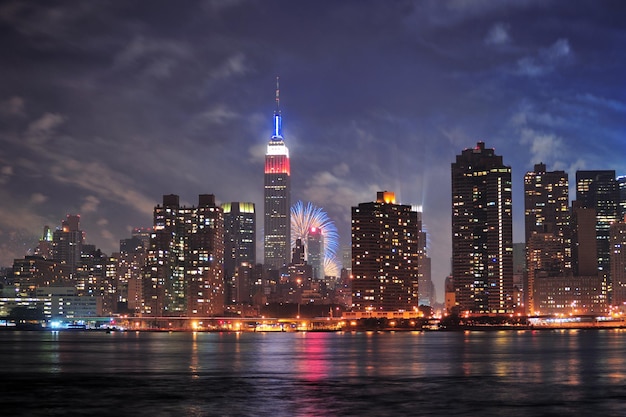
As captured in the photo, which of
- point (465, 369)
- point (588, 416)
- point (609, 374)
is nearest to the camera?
point (588, 416)

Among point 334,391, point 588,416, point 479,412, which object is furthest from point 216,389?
point 588,416

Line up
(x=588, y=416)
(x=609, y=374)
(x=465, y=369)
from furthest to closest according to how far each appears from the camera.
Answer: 1. (x=465, y=369)
2. (x=609, y=374)
3. (x=588, y=416)

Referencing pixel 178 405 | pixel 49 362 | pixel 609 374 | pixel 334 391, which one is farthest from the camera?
pixel 49 362

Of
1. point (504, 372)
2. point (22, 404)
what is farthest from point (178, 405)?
point (504, 372)

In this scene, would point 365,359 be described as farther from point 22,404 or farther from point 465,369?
point 22,404

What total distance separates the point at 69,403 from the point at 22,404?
4.21 metres

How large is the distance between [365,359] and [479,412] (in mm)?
73473

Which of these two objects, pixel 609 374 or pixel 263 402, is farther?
pixel 609 374

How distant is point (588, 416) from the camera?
271ft

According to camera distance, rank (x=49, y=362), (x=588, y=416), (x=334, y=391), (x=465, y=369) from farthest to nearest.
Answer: (x=49, y=362) < (x=465, y=369) < (x=334, y=391) < (x=588, y=416)

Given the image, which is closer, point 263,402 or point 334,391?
point 263,402

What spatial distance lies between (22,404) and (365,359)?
7523 centimetres

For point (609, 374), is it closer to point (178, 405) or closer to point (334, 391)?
point (334, 391)

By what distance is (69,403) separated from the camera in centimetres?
9162
